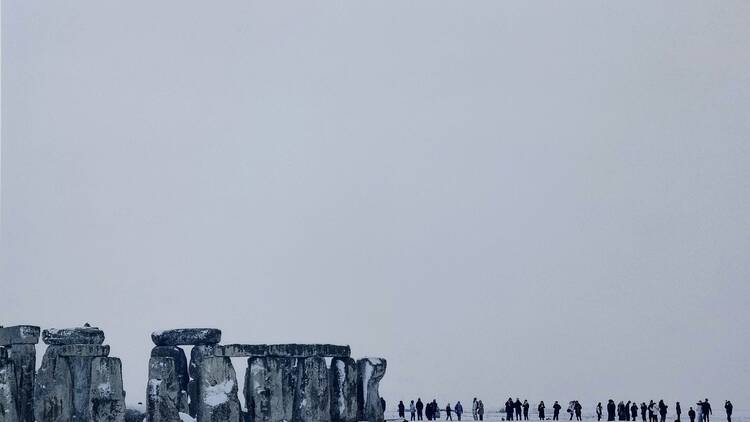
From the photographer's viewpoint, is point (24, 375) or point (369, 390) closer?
point (24, 375)

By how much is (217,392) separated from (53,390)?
9.73 ft

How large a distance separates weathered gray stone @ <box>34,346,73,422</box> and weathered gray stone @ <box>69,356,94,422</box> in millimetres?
76

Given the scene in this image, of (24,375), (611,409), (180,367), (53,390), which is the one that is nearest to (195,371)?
(180,367)

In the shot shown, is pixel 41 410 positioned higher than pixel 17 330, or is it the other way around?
pixel 17 330

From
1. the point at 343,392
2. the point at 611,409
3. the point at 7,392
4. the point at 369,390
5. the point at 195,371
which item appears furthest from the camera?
the point at 611,409

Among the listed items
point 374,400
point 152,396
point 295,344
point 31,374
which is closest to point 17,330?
point 31,374

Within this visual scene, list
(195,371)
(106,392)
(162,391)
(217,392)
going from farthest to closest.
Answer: (195,371) < (217,392) < (162,391) < (106,392)

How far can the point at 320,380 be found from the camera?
925 inches

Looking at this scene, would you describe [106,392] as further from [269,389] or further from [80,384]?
[269,389]

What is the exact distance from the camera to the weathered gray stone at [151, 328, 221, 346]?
2305 cm

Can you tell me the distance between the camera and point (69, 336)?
73.3 feet

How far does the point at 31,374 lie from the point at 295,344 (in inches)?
194

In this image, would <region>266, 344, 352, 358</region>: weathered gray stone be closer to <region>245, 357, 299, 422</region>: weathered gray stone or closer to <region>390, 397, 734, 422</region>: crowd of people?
<region>245, 357, 299, 422</region>: weathered gray stone

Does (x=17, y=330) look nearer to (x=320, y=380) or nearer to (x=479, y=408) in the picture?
(x=320, y=380)
